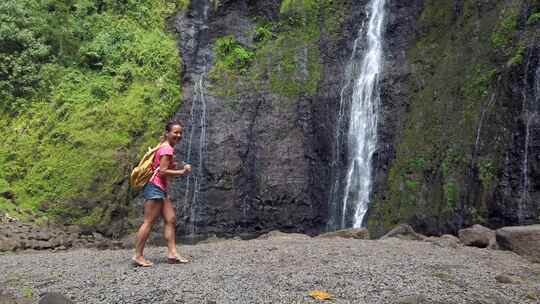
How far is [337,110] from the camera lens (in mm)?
16875

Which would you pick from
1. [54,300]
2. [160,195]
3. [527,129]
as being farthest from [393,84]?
[54,300]

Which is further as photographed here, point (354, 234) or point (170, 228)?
point (354, 234)

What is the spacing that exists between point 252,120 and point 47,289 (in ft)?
41.7

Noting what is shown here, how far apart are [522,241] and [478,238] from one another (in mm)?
1056

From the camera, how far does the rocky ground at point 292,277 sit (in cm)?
479

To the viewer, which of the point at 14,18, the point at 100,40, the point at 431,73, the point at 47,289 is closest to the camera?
the point at 47,289

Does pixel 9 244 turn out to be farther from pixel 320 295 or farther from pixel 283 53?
pixel 283 53

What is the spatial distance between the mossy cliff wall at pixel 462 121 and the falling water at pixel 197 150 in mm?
6117

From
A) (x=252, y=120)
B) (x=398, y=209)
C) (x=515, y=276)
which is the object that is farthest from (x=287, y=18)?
(x=515, y=276)

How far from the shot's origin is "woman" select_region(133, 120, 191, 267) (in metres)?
6.33

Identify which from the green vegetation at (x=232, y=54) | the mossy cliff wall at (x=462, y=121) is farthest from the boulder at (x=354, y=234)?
the green vegetation at (x=232, y=54)

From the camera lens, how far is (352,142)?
16047 millimetres

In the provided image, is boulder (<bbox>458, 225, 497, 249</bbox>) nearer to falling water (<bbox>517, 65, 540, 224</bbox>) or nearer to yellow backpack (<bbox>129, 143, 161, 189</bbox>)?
falling water (<bbox>517, 65, 540, 224</bbox>)

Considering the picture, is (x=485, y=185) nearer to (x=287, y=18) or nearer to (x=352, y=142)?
(x=352, y=142)
